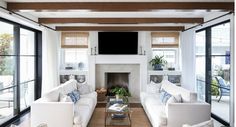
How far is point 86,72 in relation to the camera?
28.1ft

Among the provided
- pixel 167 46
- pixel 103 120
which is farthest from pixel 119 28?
pixel 103 120

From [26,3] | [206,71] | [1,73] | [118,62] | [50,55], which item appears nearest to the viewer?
[26,3]

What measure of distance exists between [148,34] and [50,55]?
3.69 meters

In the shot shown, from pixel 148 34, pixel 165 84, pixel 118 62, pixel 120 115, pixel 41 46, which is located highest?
pixel 148 34

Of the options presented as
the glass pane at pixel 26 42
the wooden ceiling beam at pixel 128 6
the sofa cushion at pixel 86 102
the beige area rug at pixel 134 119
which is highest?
the wooden ceiling beam at pixel 128 6

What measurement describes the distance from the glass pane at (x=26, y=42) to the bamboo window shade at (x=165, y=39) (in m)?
4.29

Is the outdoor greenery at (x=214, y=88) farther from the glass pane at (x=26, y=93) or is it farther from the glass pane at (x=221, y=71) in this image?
the glass pane at (x=26, y=93)

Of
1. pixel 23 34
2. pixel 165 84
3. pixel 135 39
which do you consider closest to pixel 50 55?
pixel 23 34

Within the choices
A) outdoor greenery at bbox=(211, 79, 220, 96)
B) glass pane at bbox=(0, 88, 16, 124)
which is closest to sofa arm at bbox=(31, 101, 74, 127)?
glass pane at bbox=(0, 88, 16, 124)

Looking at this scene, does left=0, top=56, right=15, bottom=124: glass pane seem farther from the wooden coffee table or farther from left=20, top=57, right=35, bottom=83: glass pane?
the wooden coffee table

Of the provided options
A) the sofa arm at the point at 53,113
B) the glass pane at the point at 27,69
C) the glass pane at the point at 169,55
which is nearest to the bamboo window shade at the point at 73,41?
the glass pane at the point at 27,69

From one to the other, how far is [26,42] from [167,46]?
4.97 m

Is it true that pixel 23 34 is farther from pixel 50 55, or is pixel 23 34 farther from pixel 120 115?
pixel 120 115

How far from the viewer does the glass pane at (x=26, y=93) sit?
6.46m
